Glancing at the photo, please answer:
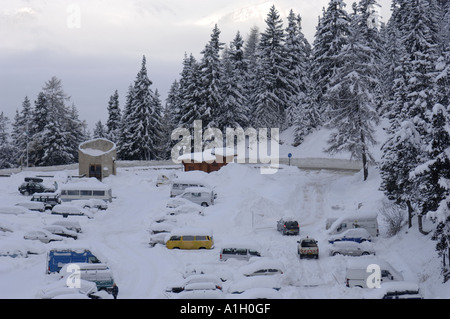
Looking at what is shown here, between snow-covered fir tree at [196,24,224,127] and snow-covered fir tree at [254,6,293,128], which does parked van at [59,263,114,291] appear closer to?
snow-covered fir tree at [196,24,224,127]

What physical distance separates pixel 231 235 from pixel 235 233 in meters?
0.56

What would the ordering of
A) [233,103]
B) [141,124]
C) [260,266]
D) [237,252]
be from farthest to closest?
[141,124], [233,103], [237,252], [260,266]

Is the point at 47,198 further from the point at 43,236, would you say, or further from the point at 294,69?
the point at 294,69

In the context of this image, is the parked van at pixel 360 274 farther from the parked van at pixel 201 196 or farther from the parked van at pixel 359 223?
the parked van at pixel 201 196

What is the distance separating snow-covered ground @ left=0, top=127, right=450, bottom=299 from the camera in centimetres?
2355

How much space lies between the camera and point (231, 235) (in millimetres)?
34562

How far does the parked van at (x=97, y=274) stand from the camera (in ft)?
73.2

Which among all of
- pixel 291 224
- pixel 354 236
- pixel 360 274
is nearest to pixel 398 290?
pixel 360 274

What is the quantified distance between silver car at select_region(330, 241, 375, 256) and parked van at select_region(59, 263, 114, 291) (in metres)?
14.0

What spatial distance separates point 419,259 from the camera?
26.1 meters

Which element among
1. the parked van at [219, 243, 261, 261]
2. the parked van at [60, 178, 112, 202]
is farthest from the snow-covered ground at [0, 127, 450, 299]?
the parked van at [60, 178, 112, 202]
